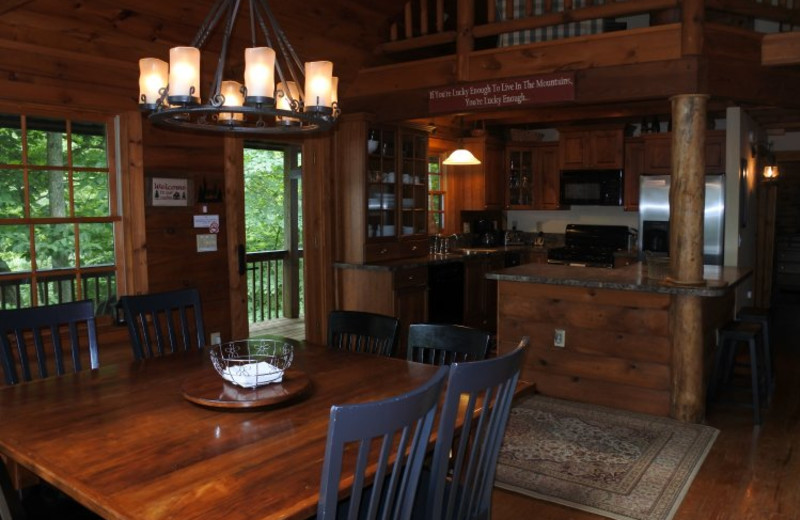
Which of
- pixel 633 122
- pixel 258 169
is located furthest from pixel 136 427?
pixel 633 122

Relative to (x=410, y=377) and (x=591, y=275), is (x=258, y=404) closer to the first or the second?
(x=410, y=377)

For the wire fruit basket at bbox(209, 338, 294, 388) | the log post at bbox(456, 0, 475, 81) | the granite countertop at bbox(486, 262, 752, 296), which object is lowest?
the wire fruit basket at bbox(209, 338, 294, 388)

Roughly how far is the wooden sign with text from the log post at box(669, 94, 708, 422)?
75 cm

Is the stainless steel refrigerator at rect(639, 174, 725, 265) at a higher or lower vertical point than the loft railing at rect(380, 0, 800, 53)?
lower

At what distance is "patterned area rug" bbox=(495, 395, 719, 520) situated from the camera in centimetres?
326

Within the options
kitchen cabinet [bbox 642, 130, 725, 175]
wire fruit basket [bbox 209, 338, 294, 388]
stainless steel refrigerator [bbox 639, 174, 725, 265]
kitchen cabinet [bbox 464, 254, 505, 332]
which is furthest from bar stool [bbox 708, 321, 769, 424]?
wire fruit basket [bbox 209, 338, 294, 388]

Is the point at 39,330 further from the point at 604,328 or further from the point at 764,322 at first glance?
the point at 764,322

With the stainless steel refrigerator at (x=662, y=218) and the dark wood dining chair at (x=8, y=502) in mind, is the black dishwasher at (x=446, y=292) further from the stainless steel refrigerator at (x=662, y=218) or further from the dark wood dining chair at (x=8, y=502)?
the dark wood dining chair at (x=8, y=502)

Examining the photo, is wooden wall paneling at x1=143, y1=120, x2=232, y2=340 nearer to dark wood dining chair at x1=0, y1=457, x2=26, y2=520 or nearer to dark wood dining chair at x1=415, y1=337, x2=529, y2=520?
dark wood dining chair at x1=0, y1=457, x2=26, y2=520

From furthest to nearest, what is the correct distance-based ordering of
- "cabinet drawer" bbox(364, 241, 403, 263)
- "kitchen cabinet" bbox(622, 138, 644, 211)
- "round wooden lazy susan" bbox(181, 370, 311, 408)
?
"kitchen cabinet" bbox(622, 138, 644, 211) → "cabinet drawer" bbox(364, 241, 403, 263) → "round wooden lazy susan" bbox(181, 370, 311, 408)

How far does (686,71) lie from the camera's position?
426cm

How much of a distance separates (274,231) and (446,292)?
2697 millimetres

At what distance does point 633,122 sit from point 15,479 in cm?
681

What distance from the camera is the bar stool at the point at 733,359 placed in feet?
14.3
